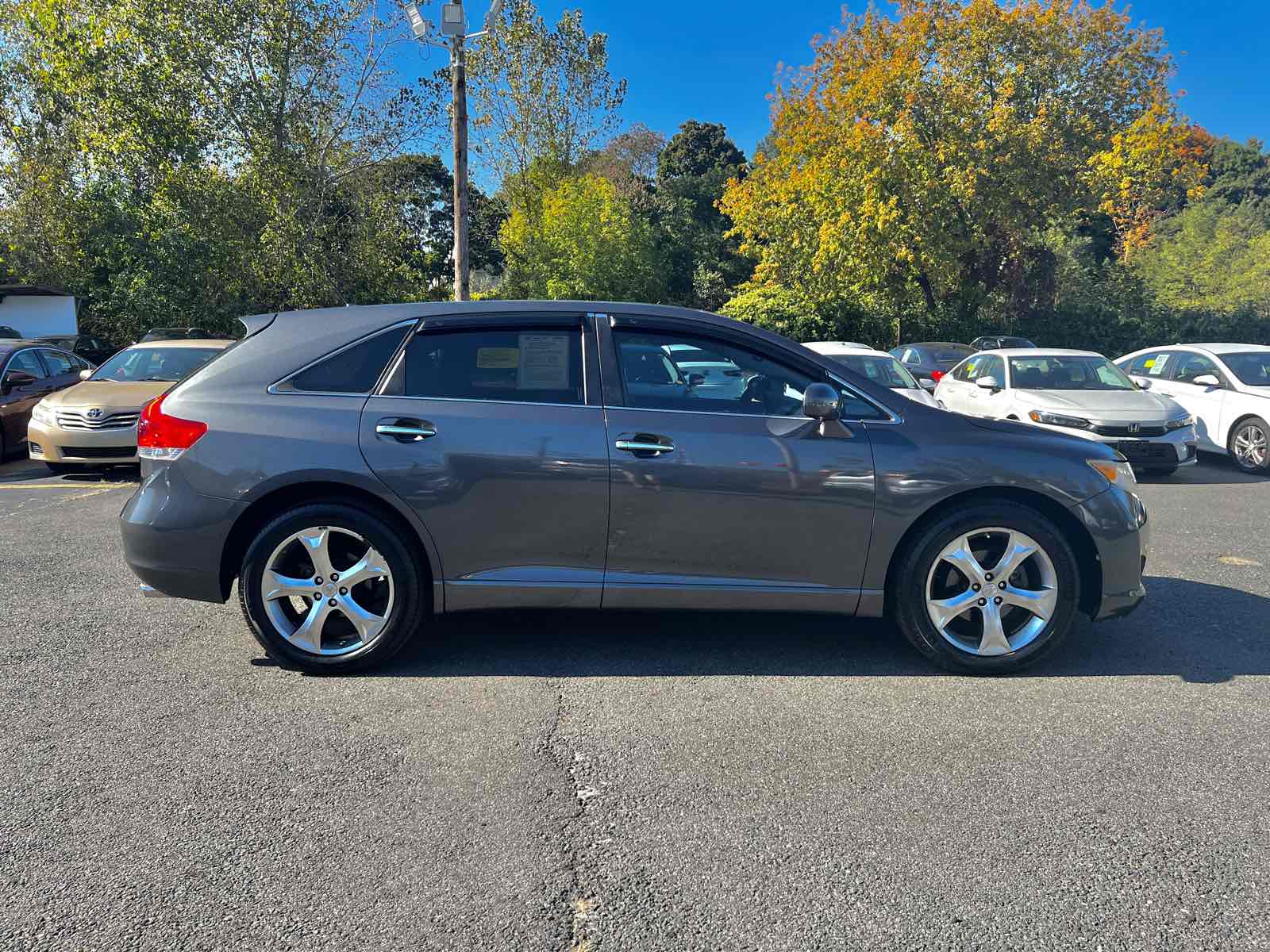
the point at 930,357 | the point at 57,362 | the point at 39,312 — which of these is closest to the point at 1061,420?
the point at 930,357

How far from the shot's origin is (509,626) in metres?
4.62

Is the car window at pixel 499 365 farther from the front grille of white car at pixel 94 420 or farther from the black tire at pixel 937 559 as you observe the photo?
the front grille of white car at pixel 94 420

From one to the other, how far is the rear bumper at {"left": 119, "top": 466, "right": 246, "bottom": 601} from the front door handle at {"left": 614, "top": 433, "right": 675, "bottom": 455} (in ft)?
5.67

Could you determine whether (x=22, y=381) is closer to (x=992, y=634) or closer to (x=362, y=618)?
(x=362, y=618)

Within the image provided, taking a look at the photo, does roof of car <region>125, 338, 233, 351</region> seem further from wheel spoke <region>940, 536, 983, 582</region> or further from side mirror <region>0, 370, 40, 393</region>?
wheel spoke <region>940, 536, 983, 582</region>

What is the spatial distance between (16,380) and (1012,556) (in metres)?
12.0

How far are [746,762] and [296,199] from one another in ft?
78.3

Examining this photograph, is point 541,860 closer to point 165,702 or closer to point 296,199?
point 165,702

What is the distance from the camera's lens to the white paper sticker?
13.0 ft

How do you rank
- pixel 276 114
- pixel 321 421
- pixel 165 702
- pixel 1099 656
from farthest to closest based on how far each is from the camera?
1. pixel 276 114
2. pixel 1099 656
3. pixel 321 421
4. pixel 165 702

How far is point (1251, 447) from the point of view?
1046 centimetres

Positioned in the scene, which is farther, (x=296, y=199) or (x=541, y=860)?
(x=296, y=199)

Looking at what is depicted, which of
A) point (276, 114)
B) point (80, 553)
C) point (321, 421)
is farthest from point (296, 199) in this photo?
point (321, 421)

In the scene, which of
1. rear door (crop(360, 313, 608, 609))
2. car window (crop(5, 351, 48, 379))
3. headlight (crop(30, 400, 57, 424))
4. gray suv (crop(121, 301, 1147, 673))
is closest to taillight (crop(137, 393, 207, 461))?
gray suv (crop(121, 301, 1147, 673))
